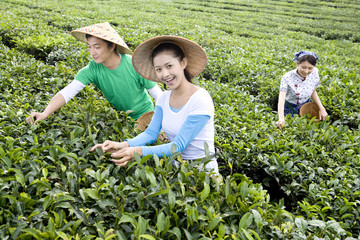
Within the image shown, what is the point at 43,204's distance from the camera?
1457 millimetres

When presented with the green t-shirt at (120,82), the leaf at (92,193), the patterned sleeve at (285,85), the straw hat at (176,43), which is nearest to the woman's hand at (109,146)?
the leaf at (92,193)

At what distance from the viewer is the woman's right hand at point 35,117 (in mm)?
2316

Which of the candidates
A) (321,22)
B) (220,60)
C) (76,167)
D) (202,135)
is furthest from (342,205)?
(321,22)

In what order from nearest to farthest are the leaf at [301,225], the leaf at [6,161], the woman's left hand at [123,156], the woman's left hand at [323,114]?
the leaf at [301,225]
the leaf at [6,161]
the woman's left hand at [123,156]
the woman's left hand at [323,114]

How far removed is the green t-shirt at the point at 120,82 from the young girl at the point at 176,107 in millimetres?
478

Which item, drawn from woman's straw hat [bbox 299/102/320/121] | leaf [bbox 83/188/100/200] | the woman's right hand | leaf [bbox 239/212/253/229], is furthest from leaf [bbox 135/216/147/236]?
woman's straw hat [bbox 299/102/320/121]

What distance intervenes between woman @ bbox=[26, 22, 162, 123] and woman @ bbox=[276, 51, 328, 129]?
1.98 metres

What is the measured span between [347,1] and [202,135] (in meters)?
25.7

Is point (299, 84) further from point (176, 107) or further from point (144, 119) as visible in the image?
point (176, 107)

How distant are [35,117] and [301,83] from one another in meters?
3.51

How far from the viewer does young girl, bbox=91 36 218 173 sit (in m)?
1.99

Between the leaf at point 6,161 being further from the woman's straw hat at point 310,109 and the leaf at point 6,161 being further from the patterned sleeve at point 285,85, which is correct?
the woman's straw hat at point 310,109

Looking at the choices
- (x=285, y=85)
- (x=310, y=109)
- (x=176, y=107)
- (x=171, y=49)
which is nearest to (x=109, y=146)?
(x=176, y=107)

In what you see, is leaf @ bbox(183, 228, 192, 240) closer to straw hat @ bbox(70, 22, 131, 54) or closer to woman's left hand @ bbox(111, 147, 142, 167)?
woman's left hand @ bbox(111, 147, 142, 167)
